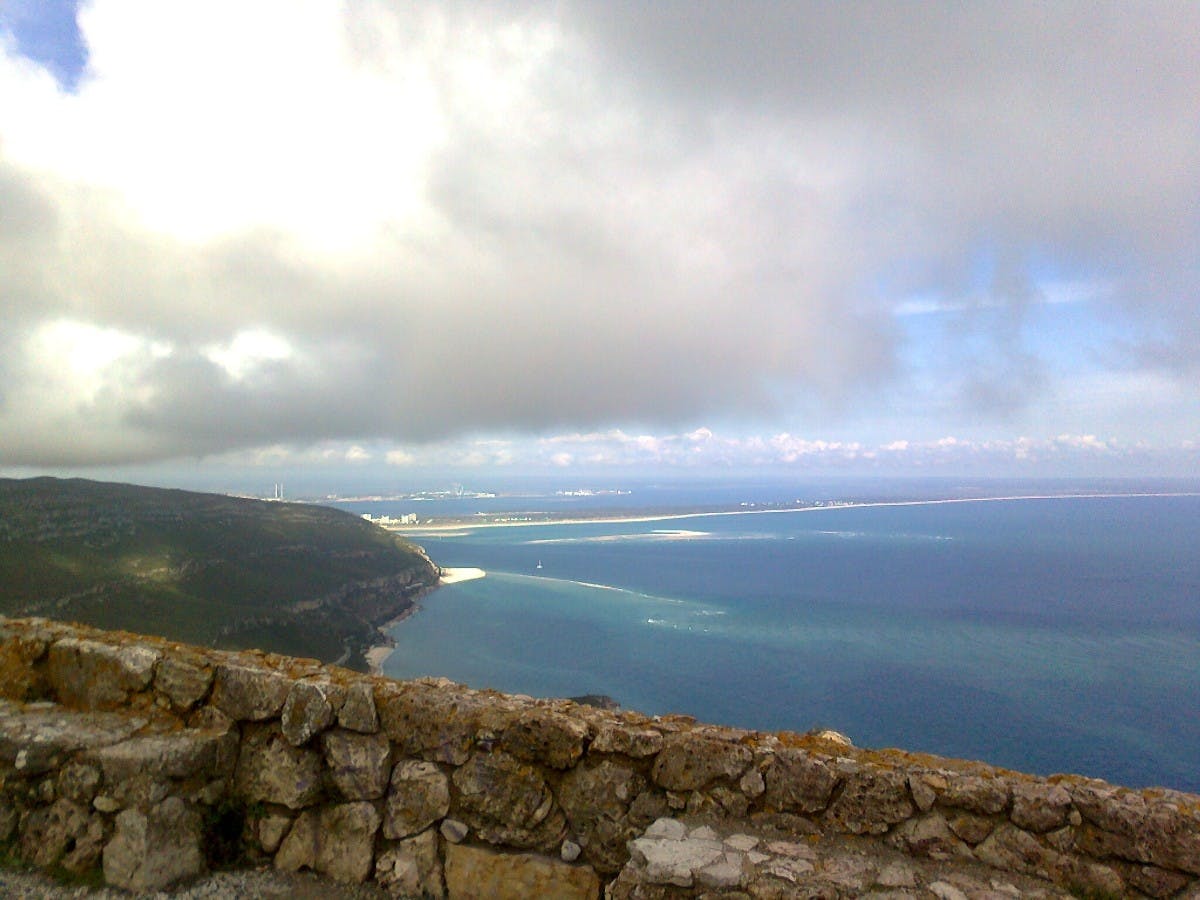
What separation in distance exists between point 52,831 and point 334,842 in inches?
65.0

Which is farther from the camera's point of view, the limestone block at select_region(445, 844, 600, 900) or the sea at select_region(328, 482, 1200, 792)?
the sea at select_region(328, 482, 1200, 792)

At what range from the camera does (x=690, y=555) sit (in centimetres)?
13825

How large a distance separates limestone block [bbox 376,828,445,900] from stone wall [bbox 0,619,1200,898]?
0.03 ft

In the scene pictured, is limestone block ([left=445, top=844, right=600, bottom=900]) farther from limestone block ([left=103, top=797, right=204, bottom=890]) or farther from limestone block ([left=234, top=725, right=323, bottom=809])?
limestone block ([left=103, top=797, right=204, bottom=890])

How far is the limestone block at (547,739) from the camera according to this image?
13.4 ft

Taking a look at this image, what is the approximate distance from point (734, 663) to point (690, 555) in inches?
3028

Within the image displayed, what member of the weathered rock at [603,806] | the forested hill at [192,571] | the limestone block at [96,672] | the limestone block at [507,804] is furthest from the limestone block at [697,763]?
the forested hill at [192,571]

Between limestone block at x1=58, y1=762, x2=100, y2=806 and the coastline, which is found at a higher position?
limestone block at x1=58, y1=762, x2=100, y2=806

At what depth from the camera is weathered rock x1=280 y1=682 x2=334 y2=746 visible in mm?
4344

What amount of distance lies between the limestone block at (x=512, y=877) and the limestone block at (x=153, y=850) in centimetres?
157

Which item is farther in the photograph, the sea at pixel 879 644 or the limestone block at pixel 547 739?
the sea at pixel 879 644

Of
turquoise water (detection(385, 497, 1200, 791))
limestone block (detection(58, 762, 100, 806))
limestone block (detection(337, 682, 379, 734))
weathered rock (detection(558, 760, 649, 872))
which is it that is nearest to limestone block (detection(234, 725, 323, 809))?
limestone block (detection(337, 682, 379, 734))

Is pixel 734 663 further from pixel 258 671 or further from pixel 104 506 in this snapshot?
pixel 104 506

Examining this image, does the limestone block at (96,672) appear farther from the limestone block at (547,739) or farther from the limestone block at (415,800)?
the limestone block at (547,739)
